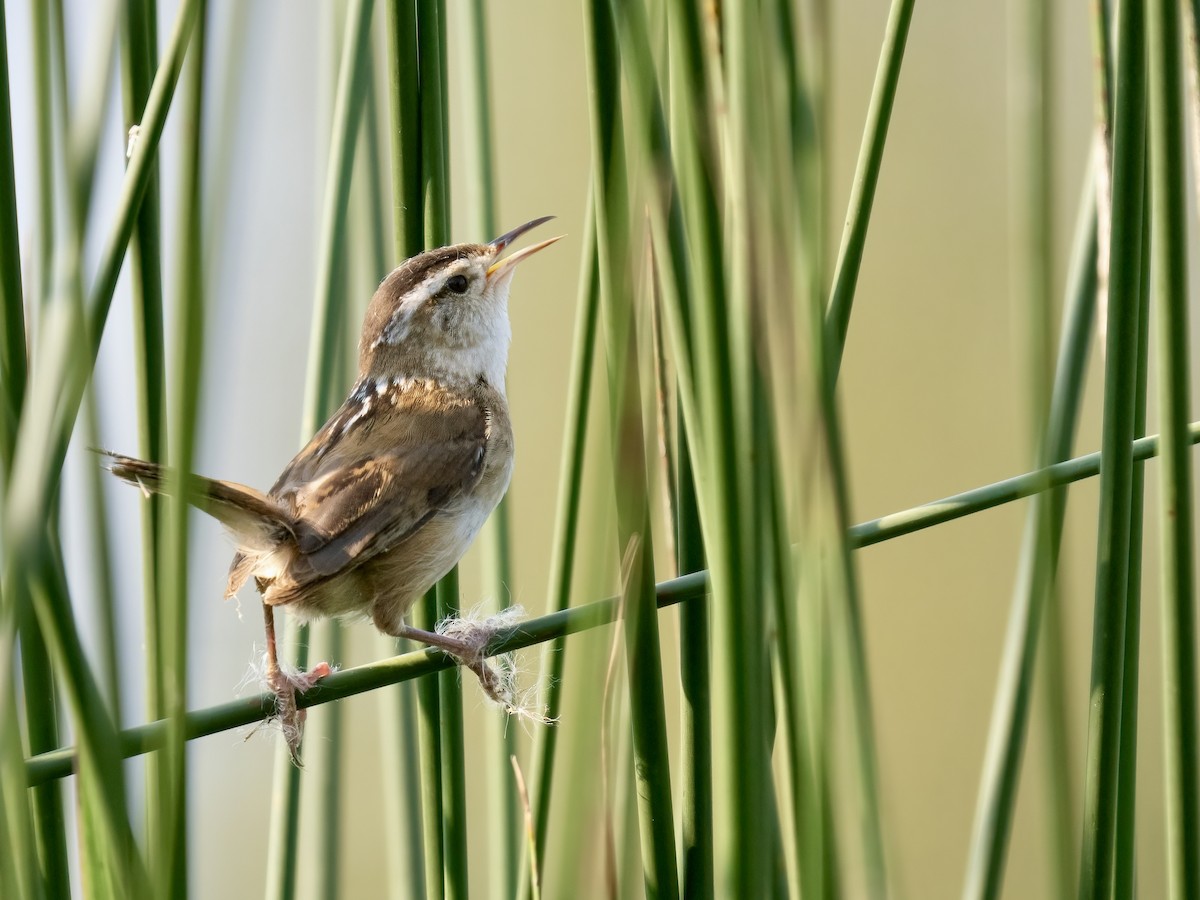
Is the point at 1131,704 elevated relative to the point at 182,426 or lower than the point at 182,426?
lower

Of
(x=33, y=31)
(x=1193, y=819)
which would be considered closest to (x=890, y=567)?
(x=1193, y=819)

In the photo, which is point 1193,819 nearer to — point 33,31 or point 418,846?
point 418,846

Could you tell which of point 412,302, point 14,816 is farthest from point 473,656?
point 412,302

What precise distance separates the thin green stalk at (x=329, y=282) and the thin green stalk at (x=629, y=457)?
27.7 inches

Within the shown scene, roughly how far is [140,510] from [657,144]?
2.94 feet

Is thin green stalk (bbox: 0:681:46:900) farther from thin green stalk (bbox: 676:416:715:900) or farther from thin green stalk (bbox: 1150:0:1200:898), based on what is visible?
thin green stalk (bbox: 1150:0:1200:898)

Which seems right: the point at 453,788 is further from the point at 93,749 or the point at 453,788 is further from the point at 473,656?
the point at 93,749

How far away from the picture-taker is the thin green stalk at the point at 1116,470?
123 cm

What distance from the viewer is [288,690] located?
175cm

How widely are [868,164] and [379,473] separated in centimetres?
111

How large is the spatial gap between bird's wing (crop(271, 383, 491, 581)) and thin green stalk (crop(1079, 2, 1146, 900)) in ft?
3.94

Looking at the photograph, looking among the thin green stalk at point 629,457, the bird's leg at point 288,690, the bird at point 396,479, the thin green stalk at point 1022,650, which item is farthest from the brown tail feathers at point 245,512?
the thin green stalk at point 1022,650

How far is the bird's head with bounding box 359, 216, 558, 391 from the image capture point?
2.70 metres

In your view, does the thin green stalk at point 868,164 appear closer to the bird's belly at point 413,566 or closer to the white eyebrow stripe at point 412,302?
the bird's belly at point 413,566
